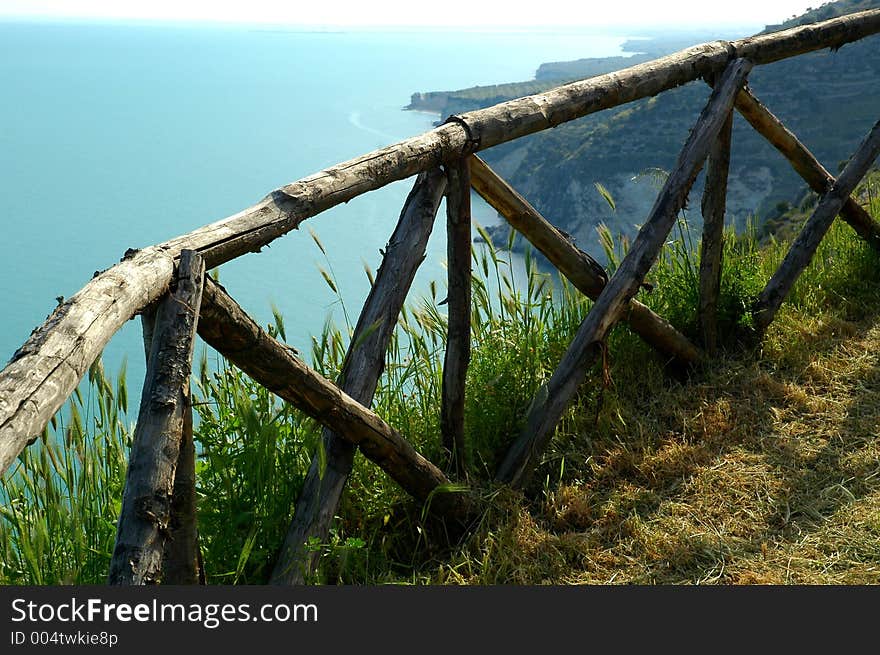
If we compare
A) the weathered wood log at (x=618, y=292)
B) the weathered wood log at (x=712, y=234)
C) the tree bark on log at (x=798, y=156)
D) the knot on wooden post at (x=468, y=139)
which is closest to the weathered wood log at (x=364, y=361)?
the knot on wooden post at (x=468, y=139)

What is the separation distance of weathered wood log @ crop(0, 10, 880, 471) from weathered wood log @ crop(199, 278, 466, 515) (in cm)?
14

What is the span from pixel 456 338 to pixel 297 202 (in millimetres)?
885

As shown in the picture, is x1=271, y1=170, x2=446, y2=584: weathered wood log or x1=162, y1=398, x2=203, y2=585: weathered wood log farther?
x1=271, y1=170, x2=446, y2=584: weathered wood log

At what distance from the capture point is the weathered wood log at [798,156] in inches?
152

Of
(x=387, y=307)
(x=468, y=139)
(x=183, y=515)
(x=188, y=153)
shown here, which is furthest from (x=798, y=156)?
(x=188, y=153)

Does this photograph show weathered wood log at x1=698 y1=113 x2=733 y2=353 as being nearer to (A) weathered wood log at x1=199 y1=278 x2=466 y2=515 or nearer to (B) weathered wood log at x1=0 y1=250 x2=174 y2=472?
(A) weathered wood log at x1=199 y1=278 x2=466 y2=515

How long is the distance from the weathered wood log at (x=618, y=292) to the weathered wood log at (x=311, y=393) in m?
0.37

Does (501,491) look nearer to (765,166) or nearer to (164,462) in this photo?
(164,462)

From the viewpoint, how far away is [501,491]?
286cm

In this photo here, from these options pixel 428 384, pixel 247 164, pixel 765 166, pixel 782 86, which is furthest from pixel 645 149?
pixel 428 384

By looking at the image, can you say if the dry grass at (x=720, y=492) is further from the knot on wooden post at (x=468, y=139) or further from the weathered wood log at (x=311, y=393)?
the knot on wooden post at (x=468, y=139)

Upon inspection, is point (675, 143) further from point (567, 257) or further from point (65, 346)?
point (65, 346)

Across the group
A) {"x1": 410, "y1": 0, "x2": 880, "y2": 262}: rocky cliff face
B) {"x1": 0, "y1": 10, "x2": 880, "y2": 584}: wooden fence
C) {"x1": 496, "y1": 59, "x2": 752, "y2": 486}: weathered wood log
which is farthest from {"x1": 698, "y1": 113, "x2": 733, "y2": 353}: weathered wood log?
{"x1": 410, "y1": 0, "x2": 880, "y2": 262}: rocky cliff face

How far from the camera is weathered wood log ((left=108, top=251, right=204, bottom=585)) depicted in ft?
4.99
